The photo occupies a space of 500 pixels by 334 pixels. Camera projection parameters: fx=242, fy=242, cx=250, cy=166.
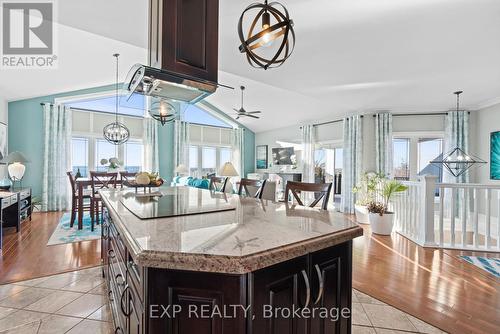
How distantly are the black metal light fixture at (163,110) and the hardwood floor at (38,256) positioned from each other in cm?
194

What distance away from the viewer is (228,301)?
80cm

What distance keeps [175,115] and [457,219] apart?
622 centimetres

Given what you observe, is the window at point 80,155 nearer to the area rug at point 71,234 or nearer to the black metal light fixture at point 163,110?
the area rug at point 71,234

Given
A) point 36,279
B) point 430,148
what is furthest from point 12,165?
point 430,148

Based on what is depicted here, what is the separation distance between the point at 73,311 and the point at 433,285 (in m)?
3.31

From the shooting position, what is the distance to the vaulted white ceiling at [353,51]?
236 cm

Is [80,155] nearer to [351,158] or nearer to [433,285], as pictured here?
[351,158]

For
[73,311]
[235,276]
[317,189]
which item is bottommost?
[73,311]

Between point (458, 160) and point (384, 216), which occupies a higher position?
point (458, 160)

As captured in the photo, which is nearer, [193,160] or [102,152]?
[102,152]

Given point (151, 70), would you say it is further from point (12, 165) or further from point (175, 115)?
point (12, 165)

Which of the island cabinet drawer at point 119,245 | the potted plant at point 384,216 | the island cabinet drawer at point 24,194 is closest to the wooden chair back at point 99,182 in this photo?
the island cabinet drawer at point 24,194

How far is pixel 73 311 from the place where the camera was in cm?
200

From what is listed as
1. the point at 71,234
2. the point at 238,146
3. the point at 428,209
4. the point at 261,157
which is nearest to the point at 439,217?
the point at 428,209
